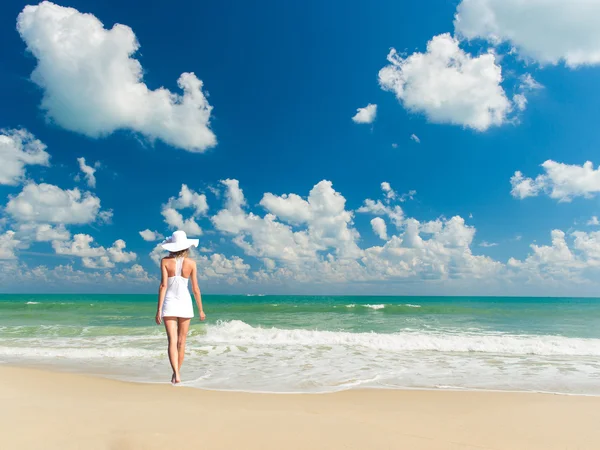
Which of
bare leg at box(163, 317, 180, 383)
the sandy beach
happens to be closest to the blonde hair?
bare leg at box(163, 317, 180, 383)

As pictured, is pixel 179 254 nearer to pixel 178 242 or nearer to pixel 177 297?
pixel 178 242

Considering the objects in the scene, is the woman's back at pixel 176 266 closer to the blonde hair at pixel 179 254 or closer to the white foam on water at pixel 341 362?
the blonde hair at pixel 179 254

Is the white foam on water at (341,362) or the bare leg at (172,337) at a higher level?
the bare leg at (172,337)

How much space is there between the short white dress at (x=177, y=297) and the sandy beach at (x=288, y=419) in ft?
3.72

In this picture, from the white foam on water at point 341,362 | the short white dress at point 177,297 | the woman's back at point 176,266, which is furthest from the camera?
the white foam on water at point 341,362

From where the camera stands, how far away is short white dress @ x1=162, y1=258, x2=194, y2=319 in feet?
17.8

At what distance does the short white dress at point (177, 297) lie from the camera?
5434mm

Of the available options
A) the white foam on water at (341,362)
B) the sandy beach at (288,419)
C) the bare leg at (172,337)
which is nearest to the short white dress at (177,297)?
the bare leg at (172,337)

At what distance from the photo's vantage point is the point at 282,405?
4.87 metres

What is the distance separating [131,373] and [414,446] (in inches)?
243

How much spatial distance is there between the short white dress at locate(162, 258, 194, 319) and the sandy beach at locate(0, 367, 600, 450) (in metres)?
1.13

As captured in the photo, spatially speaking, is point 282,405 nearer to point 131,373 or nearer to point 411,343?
point 131,373

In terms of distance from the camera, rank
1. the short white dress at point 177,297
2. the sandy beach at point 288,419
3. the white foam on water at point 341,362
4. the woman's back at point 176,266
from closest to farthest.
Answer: the sandy beach at point 288,419 → the short white dress at point 177,297 → the woman's back at point 176,266 → the white foam on water at point 341,362

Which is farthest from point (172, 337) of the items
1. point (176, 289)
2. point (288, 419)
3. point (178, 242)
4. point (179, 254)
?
point (288, 419)
